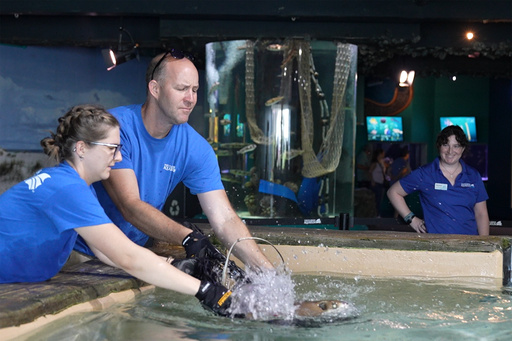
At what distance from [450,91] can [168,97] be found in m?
11.2

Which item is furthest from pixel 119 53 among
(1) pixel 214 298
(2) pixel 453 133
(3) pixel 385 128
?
(3) pixel 385 128

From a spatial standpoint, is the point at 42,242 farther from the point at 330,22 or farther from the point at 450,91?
the point at 450,91

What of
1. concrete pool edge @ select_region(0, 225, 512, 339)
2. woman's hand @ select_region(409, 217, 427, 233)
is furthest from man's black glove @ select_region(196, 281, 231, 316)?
woman's hand @ select_region(409, 217, 427, 233)

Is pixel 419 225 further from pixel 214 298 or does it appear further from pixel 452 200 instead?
pixel 214 298

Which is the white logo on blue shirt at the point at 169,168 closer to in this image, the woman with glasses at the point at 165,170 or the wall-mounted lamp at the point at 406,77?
the woman with glasses at the point at 165,170

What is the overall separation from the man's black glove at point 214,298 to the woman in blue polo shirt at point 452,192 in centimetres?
Result: 247

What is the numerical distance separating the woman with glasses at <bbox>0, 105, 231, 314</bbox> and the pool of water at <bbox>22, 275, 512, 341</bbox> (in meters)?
0.14

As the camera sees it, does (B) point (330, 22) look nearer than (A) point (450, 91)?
Yes

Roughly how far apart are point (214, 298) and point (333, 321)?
16.6 inches

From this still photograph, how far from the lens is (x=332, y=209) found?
6.74 meters

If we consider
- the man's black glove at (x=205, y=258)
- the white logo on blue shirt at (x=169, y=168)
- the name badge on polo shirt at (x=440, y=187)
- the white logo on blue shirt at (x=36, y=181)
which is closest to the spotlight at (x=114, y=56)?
the name badge on polo shirt at (x=440, y=187)

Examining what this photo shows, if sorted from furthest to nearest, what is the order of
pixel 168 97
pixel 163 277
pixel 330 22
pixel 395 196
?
pixel 330 22
pixel 395 196
pixel 168 97
pixel 163 277

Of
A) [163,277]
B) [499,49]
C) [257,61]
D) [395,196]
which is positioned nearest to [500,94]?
[499,49]

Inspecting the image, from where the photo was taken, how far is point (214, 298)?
2143mm
